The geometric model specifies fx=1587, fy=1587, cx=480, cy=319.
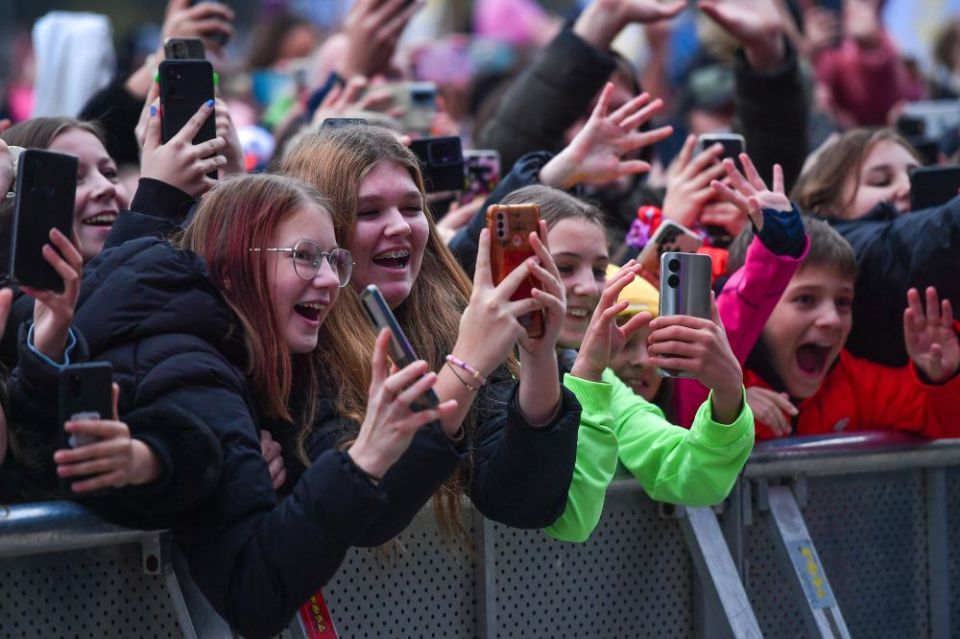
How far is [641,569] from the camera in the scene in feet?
13.7

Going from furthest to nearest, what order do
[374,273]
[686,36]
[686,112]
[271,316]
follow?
1. [686,36]
2. [686,112]
3. [374,273]
4. [271,316]

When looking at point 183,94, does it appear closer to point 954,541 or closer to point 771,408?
point 771,408

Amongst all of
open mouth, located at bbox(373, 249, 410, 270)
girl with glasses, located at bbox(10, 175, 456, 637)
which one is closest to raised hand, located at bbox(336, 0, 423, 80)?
open mouth, located at bbox(373, 249, 410, 270)

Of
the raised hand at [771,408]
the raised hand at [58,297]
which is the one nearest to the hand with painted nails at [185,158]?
the raised hand at [58,297]

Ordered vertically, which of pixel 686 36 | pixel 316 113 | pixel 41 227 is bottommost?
pixel 686 36

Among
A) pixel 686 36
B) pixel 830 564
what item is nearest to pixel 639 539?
pixel 830 564

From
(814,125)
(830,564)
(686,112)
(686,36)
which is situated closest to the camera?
(830,564)

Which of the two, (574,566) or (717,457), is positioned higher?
(717,457)

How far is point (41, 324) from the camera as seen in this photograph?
3064 millimetres

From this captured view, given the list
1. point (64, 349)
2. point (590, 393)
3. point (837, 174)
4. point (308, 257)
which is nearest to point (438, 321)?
point (590, 393)

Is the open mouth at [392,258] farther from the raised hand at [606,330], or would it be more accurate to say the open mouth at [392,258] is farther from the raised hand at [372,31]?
the raised hand at [372,31]

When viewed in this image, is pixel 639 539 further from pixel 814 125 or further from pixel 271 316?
pixel 814 125

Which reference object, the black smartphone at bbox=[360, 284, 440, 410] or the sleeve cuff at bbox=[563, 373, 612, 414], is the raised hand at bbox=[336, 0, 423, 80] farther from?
the black smartphone at bbox=[360, 284, 440, 410]

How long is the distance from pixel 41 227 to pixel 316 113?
3188 millimetres
